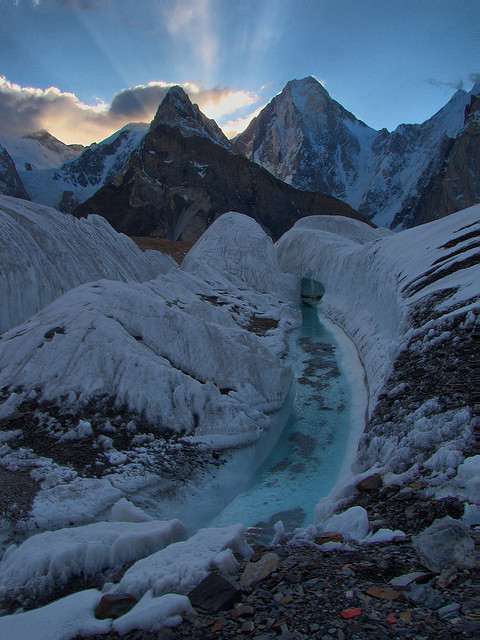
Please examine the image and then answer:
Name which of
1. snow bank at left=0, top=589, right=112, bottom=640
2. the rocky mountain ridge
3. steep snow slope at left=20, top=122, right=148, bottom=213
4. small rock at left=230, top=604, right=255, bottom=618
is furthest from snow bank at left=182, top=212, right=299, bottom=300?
the rocky mountain ridge

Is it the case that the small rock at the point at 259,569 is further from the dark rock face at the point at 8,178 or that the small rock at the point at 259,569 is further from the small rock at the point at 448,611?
the dark rock face at the point at 8,178

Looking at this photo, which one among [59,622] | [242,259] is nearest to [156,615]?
[59,622]

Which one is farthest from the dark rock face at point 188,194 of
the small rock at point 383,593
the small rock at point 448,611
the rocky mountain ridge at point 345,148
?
the small rock at point 448,611

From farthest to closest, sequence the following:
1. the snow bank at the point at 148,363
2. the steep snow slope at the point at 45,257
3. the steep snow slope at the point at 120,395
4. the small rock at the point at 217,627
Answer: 1. the steep snow slope at the point at 45,257
2. the snow bank at the point at 148,363
3. the steep snow slope at the point at 120,395
4. the small rock at the point at 217,627

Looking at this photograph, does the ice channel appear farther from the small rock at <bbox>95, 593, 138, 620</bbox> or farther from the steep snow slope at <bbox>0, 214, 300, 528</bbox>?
the small rock at <bbox>95, 593, 138, 620</bbox>

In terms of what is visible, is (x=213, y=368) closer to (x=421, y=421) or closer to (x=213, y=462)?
(x=213, y=462)

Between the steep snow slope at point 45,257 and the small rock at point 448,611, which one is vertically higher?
the steep snow slope at point 45,257

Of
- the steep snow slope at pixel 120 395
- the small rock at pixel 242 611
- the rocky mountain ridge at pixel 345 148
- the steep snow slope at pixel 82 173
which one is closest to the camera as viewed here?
the small rock at pixel 242 611
